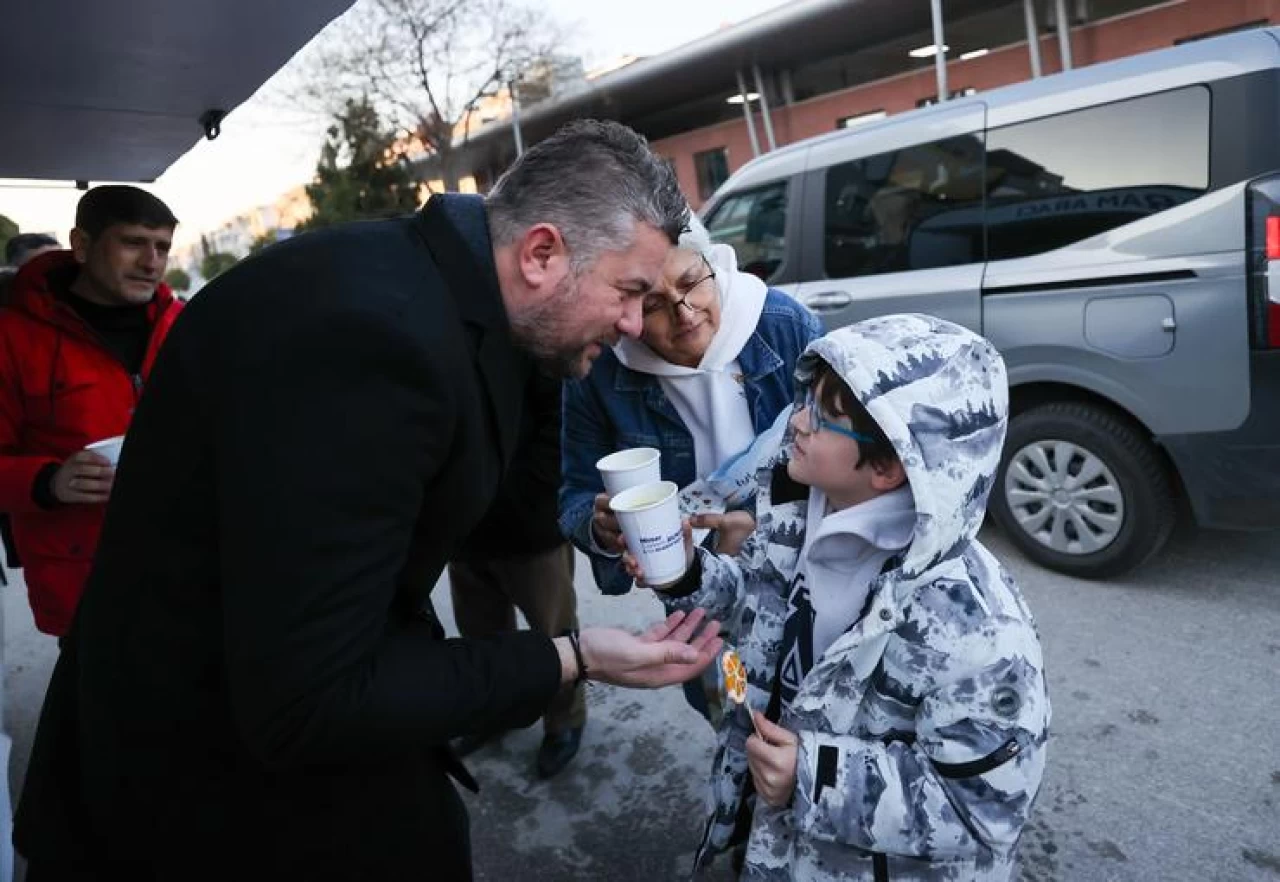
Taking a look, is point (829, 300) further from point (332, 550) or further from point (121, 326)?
point (332, 550)

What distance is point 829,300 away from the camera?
416 centimetres

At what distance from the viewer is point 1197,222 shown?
2965mm

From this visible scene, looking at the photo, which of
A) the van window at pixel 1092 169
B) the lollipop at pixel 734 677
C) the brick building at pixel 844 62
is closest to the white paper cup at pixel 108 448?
the lollipop at pixel 734 677

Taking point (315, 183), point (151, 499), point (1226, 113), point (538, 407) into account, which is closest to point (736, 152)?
point (315, 183)

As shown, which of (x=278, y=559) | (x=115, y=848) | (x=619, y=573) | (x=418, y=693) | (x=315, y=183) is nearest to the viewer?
(x=278, y=559)

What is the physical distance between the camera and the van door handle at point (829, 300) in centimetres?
411

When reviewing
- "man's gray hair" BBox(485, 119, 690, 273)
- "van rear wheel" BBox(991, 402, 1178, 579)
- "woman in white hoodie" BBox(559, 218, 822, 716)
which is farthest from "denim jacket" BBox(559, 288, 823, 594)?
"van rear wheel" BBox(991, 402, 1178, 579)

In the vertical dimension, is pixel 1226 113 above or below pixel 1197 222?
above

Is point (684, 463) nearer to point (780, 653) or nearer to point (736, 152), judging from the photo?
point (780, 653)

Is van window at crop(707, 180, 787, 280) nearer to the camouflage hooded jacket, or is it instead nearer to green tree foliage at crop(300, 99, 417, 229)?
the camouflage hooded jacket

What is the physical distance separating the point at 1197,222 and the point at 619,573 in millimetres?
2593

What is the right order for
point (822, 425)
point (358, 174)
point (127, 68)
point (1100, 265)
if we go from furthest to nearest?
point (358, 174)
point (1100, 265)
point (127, 68)
point (822, 425)

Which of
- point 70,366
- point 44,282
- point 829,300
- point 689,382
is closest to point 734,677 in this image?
point 689,382

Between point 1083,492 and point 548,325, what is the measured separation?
123 inches
